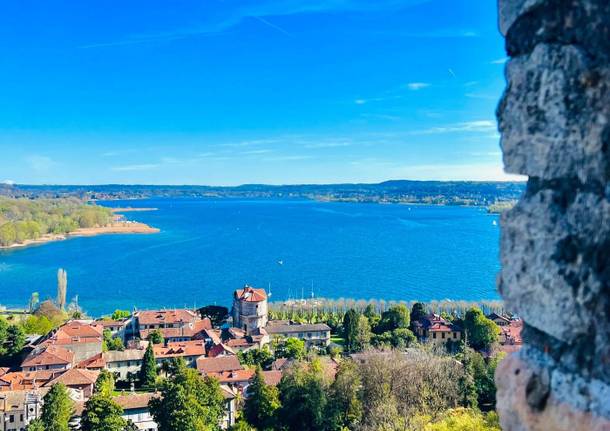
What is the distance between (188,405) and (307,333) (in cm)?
1280

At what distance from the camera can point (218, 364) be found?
62.0 ft

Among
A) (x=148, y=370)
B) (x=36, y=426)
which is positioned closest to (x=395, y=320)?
(x=148, y=370)

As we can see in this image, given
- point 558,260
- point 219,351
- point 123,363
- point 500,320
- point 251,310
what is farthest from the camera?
point 500,320

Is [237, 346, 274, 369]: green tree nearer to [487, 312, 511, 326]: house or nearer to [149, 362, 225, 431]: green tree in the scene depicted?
[149, 362, 225, 431]: green tree

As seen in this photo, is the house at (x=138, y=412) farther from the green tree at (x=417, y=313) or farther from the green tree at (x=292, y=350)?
the green tree at (x=417, y=313)

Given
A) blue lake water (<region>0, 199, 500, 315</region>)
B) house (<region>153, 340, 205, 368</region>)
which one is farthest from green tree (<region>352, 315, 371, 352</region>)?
blue lake water (<region>0, 199, 500, 315</region>)

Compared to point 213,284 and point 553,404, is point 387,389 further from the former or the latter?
point 213,284

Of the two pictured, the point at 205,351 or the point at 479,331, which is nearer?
the point at 205,351

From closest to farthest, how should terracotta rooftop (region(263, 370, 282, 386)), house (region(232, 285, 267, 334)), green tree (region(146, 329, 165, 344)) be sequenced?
1. terracotta rooftop (region(263, 370, 282, 386))
2. green tree (region(146, 329, 165, 344))
3. house (region(232, 285, 267, 334))

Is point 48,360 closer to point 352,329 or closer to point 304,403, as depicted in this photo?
point 304,403

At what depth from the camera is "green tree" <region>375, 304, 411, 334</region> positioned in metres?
24.4

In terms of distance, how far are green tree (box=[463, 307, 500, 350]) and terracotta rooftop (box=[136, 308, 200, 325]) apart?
13054 mm

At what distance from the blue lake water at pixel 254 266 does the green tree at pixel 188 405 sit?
20545 mm

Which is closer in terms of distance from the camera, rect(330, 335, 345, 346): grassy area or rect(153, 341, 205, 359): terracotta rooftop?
rect(153, 341, 205, 359): terracotta rooftop
